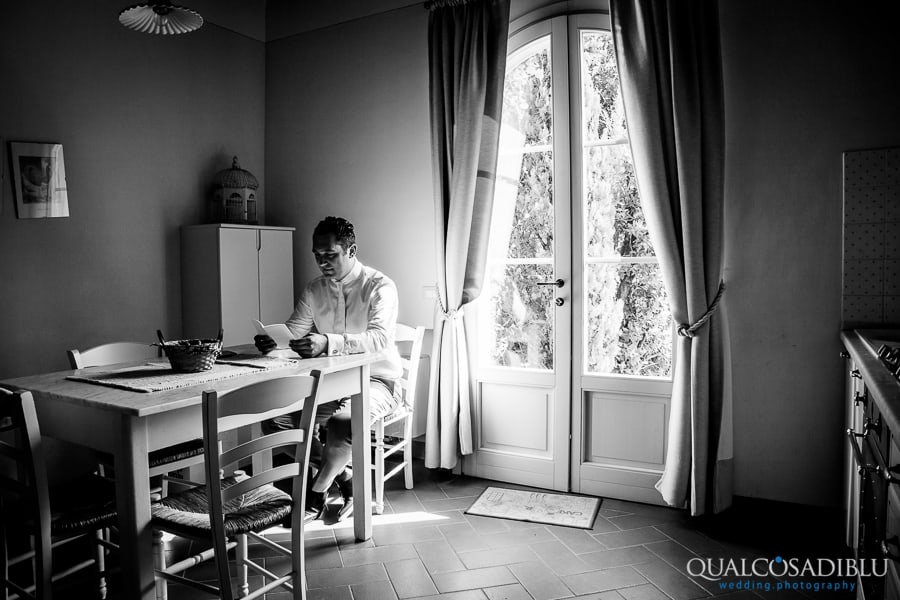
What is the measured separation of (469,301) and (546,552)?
1455 millimetres

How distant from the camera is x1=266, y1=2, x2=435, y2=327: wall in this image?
385 centimetres

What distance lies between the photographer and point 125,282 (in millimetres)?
3682

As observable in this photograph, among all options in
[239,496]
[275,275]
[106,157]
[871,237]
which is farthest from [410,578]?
[106,157]

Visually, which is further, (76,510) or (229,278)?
(229,278)

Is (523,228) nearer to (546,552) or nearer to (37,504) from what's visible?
(546,552)

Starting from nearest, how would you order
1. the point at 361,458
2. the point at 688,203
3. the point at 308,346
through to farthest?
the point at 308,346 → the point at 361,458 → the point at 688,203

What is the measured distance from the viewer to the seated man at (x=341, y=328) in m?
2.79

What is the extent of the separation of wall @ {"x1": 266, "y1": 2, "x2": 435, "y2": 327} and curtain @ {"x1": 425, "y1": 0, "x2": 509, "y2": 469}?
275 millimetres

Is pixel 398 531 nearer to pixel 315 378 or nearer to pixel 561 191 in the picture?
pixel 315 378

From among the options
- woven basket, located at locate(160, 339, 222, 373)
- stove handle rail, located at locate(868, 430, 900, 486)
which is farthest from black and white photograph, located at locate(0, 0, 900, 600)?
stove handle rail, located at locate(868, 430, 900, 486)

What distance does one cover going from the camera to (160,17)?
237 cm

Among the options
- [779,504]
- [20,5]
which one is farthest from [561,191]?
[20,5]

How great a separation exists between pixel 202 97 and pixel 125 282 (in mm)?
1386

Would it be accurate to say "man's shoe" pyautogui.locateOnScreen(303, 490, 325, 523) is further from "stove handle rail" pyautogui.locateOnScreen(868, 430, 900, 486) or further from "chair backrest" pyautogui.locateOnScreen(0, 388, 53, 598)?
"stove handle rail" pyautogui.locateOnScreen(868, 430, 900, 486)
